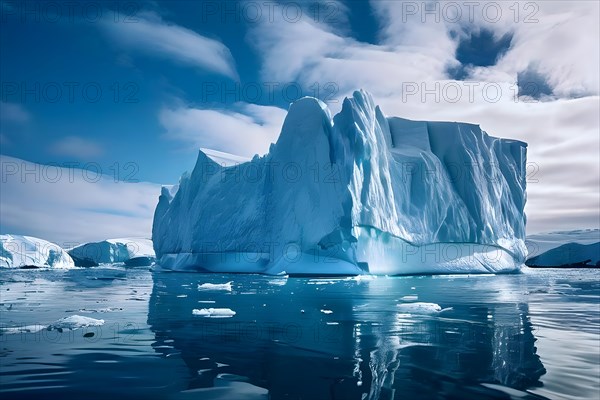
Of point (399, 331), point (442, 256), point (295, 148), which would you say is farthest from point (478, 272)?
point (399, 331)

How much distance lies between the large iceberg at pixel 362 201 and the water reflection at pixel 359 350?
16140 mm

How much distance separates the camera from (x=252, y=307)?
11.4 meters

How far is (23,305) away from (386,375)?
33.7ft

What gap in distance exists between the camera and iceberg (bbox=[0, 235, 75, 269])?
55.6m

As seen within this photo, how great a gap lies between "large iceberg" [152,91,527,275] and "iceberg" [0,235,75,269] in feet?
96.1

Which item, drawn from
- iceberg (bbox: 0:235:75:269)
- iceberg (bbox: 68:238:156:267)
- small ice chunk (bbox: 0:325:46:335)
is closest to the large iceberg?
small ice chunk (bbox: 0:325:46:335)

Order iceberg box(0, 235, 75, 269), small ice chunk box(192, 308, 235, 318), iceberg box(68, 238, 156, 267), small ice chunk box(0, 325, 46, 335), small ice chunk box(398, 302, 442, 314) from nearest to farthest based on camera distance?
small ice chunk box(0, 325, 46, 335)
small ice chunk box(192, 308, 235, 318)
small ice chunk box(398, 302, 442, 314)
iceberg box(0, 235, 75, 269)
iceberg box(68, 238, 156, 267)

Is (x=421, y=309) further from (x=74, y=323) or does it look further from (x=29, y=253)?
(x=29, y=253)

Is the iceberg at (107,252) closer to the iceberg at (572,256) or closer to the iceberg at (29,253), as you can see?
the iceberg at (29,253)

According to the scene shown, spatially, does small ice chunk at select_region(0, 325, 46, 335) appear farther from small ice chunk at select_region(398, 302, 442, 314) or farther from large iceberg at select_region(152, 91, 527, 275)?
large iceberg at select_region(152, 91, 527, 275)

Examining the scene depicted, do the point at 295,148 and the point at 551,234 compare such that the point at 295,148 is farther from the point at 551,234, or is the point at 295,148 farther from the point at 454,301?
the point at 551,234

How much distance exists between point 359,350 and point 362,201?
21200 millimetres

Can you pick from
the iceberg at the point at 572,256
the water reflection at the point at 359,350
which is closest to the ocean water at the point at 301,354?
the water reflection at the point at 359,350

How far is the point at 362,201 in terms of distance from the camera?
1065 inches
